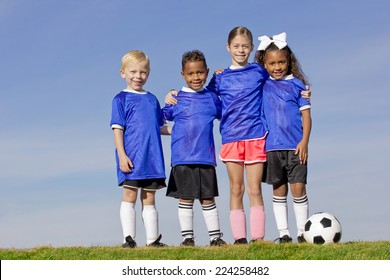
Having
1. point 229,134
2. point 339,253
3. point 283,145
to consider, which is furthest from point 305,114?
point 339,253

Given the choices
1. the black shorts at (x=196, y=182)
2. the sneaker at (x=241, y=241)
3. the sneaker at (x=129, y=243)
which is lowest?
the sneaker at (x=241, y=241)

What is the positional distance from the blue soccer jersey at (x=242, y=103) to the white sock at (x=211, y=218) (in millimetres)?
1175

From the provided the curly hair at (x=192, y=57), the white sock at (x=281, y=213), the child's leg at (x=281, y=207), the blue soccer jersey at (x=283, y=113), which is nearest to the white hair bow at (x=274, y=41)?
the blue soccer jersey at (x=283, y=113)

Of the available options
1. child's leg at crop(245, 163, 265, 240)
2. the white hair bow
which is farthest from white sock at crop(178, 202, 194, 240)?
the white hair bow

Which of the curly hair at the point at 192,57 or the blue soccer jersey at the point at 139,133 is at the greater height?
the curly hair at the point at 192,57

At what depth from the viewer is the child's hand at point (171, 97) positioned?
11742mm

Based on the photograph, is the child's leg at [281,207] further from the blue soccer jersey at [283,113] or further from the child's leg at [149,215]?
the child's leg at [149,215]

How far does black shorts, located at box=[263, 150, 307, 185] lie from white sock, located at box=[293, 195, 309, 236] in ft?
1.14

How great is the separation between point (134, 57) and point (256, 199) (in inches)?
129

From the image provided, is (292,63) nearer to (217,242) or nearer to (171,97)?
(171,97)

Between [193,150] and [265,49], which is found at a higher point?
[265,49]

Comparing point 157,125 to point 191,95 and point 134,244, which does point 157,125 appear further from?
point 134,244
